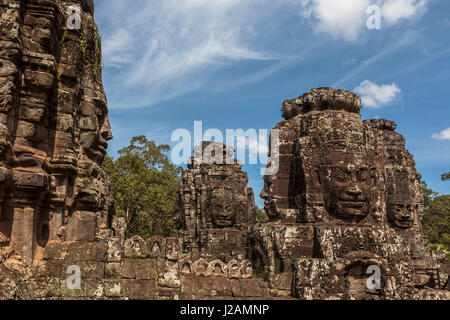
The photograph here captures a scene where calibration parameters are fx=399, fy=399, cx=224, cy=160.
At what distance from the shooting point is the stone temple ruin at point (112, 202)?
5789 millimetres

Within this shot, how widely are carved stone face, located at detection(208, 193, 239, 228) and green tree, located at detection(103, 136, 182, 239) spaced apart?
10011 mm

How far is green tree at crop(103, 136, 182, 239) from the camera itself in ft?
92.9

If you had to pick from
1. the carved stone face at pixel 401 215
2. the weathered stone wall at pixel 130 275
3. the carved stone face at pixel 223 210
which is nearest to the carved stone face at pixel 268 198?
the weathered stone wall at pixel 130 275

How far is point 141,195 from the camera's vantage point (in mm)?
29062

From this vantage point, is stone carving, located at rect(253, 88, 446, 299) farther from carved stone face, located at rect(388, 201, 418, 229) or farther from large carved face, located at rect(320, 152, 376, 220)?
carved stone face, located at rect(388, 201, 418, 229)

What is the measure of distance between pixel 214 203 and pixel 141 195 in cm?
1078

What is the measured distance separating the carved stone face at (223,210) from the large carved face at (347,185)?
35.7 feet

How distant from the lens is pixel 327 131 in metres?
9.31

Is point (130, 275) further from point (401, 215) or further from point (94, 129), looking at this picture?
point (401, 215)

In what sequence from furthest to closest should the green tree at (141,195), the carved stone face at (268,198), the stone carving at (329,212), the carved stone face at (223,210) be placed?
the green tree at (141,195)
the carved stone face at (223,210)
the carved stone face at (268,198)
the stone carving at (329,212)

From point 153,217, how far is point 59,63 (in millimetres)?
24481

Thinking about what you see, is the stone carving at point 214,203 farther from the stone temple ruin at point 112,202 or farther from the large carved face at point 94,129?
the large carved face at point 94,129
